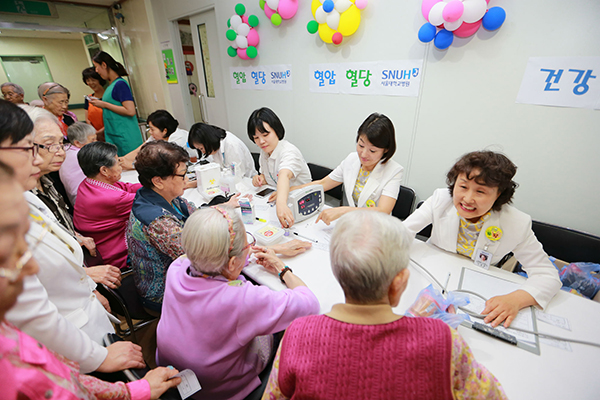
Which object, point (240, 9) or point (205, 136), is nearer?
point (205, 136)

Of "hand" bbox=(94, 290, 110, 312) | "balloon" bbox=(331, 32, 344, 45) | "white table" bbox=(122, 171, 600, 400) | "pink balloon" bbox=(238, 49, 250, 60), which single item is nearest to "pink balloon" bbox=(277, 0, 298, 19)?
"balloon" bbox=(331, 32, 344, 45)

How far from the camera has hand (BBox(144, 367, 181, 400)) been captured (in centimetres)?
88

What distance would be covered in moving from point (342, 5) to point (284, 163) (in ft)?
5.22

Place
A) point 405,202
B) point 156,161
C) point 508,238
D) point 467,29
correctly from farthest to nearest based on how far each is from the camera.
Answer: point 405,202, point 467,29, point 156,161, point 508,238

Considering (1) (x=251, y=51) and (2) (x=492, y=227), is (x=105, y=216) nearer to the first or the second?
(2) (x=492, y=227)

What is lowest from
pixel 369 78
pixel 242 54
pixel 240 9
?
pixel 369 78

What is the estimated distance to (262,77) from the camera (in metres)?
3.62

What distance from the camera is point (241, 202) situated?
6.07 ft

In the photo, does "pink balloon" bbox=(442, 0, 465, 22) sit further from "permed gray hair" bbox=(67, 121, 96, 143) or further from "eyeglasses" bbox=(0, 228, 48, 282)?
"permed gray hair" bbox=(67, 121, 96, 143)

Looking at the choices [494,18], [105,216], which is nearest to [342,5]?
[494,18]

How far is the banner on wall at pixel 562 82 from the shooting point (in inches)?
64.9

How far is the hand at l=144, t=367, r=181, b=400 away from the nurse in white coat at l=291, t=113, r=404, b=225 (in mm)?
1128

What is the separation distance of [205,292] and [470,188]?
4.21 feet

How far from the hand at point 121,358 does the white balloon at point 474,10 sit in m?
2.82
